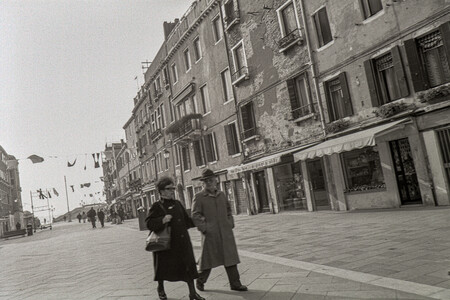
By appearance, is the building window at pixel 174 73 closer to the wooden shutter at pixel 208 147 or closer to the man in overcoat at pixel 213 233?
the wooden shutter at pixel 208 147

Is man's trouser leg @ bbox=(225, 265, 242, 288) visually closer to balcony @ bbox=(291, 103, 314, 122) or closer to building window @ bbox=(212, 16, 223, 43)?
balcony @ bbox=(291, 103, 314, 122)

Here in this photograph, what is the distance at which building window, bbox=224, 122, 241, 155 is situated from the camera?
22.2 m

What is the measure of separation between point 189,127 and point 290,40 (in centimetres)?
1117

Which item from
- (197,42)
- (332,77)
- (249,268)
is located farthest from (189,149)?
(249,268)

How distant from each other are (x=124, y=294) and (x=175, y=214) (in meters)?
1.56

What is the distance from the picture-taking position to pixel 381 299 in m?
4.04

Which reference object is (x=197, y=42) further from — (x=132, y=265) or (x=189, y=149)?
(x=132, y=265)

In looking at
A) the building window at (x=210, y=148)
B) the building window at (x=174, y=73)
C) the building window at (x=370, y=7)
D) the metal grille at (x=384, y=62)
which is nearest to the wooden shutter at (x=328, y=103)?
the metal grille at (x=384, y=62)

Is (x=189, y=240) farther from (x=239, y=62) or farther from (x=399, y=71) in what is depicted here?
(x=239, y=62)

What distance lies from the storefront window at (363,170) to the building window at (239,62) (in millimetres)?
A: 7863

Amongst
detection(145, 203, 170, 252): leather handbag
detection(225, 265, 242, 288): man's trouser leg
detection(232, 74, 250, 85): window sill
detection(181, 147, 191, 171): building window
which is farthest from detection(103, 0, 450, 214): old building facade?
detection(145, 203, 170, 252): leather handbag

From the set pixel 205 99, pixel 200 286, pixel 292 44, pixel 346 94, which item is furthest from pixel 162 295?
pixel 205 99

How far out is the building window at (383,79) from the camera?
1277cm

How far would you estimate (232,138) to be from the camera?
2244 cm
